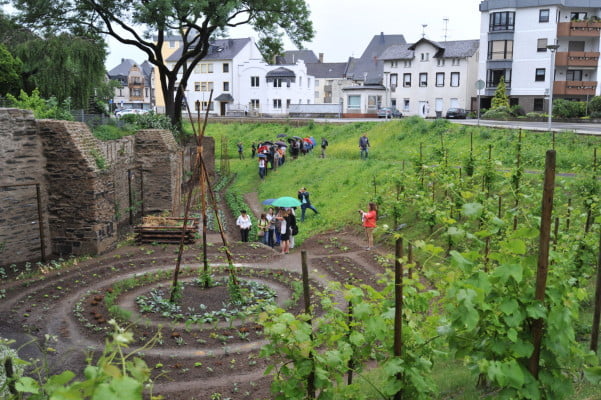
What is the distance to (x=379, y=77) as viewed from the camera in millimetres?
72062

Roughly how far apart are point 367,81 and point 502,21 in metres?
22.8

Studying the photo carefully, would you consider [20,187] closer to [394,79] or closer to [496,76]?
[496,76]

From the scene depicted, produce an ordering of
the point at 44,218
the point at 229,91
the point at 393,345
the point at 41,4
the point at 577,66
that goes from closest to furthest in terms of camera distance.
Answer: the point at 393,345 < the point at 44,218 < the point at 41,4 < the point at 577,66 < the point at 229,91

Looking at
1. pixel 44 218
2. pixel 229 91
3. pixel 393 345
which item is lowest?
pixel 44 218

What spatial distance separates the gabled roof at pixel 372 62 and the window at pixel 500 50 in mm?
19291

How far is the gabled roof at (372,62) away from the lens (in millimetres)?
74125

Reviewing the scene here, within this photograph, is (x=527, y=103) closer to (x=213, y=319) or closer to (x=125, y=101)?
(x=213, y=319)

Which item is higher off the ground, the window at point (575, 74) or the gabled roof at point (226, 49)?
the gabled roof at point (226, 49)

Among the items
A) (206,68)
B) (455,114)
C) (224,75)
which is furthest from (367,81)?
(455,114)

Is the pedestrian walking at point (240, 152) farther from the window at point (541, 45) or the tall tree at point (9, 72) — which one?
the window at point (541, 45)

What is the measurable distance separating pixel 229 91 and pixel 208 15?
40769 mm

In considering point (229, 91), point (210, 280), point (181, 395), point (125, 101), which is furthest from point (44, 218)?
point (125, 101)

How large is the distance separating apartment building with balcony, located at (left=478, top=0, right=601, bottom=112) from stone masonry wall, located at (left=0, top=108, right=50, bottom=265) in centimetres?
4293

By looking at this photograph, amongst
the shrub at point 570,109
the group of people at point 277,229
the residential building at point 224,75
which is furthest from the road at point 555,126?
the residential building at point 224,75
